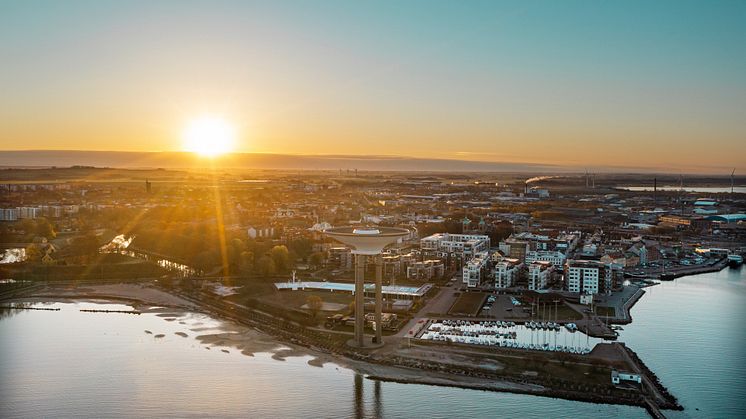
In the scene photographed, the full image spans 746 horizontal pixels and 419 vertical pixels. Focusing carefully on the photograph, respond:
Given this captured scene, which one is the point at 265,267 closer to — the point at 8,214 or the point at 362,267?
the point at 362,267

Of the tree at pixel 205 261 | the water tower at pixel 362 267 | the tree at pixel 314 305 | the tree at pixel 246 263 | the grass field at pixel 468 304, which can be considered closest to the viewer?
the water tower at pixel 362 267

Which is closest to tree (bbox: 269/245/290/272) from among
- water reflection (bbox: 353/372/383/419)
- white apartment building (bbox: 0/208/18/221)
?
water reflection (bbox: 353/372/383/419)

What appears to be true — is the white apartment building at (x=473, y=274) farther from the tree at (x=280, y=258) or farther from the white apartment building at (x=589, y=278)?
the tree at (x=280, y=258)

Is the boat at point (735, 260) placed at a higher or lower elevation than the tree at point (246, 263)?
lower

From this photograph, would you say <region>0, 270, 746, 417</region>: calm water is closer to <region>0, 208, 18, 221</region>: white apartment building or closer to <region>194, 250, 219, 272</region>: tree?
<region>194, 250, 219, 272</region>: tree

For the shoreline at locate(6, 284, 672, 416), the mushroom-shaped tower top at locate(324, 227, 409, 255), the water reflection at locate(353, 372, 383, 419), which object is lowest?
the water reflection at locate(353, 372, 383, 419)

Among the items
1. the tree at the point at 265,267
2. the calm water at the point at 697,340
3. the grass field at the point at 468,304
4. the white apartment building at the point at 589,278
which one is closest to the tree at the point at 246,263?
the tree at the point at 265,267
